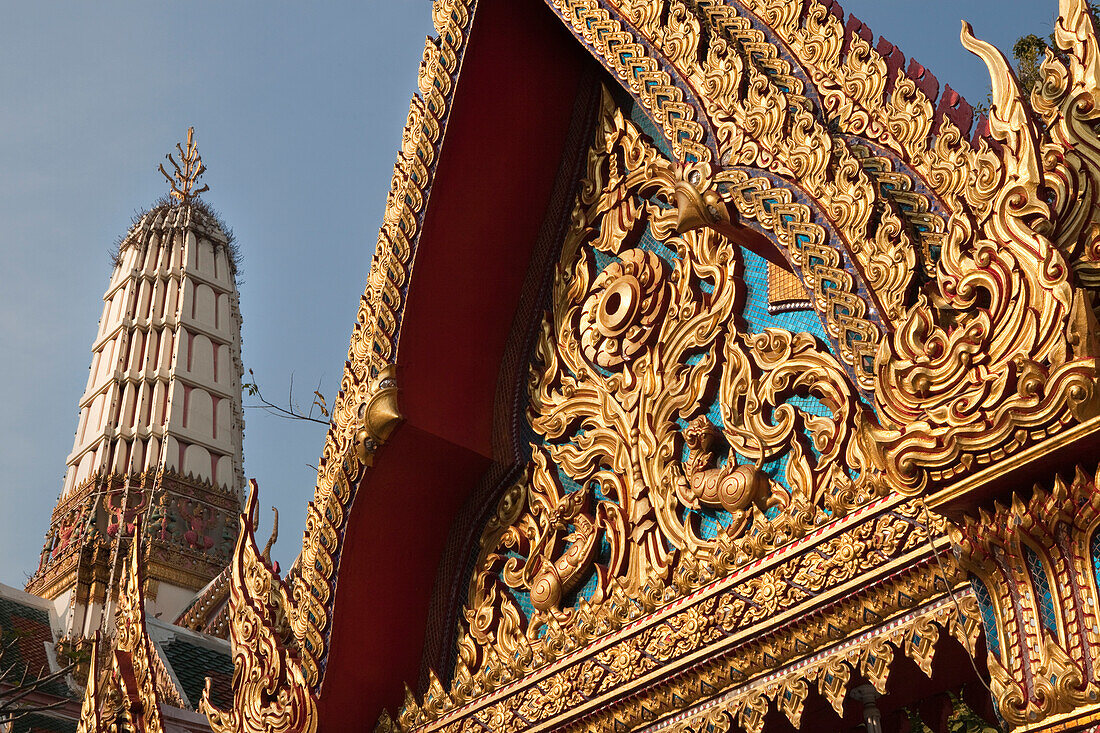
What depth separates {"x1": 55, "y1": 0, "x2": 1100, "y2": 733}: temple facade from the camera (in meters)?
3.16

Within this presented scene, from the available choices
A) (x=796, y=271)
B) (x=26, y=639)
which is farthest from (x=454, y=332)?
(x=26, y=639)

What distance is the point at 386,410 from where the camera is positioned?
17.4ft

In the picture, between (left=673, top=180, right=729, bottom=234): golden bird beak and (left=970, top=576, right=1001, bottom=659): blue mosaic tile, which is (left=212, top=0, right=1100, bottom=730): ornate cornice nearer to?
(left=673, top=180, right=729, bottom=234): golden bird beak

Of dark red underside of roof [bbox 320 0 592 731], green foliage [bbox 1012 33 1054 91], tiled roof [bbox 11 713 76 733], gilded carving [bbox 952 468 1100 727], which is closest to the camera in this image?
gilded carving [bbox 952 468 1100 727]

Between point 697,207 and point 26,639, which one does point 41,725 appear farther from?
point 697,207

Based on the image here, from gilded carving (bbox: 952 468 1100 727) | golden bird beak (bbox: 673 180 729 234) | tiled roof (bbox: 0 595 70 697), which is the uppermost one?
tiled roof (bbox: 0 595 70 697)

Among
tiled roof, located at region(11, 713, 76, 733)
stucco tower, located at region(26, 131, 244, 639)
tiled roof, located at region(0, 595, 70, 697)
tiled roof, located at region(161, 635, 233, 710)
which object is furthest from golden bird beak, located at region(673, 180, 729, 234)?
stucco tower, located at region(26, 131, 244, 639)

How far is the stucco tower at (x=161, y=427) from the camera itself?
95.8 feet

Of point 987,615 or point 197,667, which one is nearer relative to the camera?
point 987,615

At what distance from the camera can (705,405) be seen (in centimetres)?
465

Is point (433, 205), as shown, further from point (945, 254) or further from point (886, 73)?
point (945, 254)

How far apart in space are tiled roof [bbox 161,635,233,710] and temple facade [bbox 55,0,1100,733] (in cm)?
181

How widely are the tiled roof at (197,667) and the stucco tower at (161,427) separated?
17.6 m

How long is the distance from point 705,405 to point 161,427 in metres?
30.1
